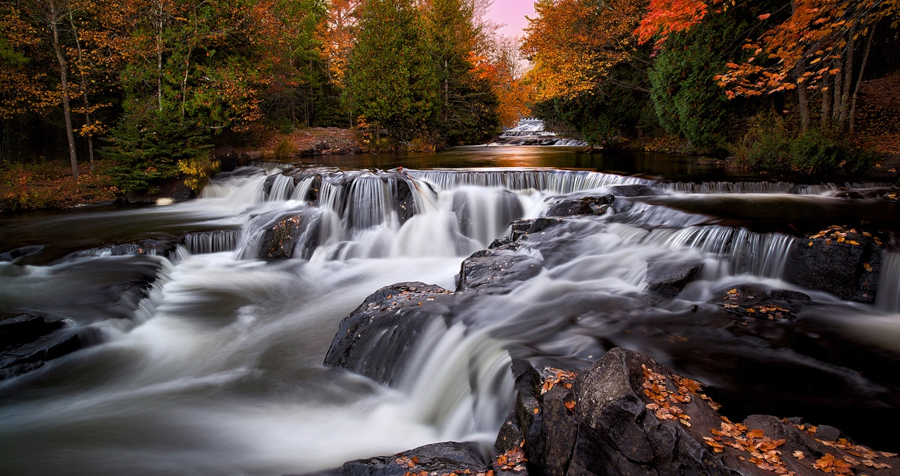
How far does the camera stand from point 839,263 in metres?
5.84

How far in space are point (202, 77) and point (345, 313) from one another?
13487 millimetres

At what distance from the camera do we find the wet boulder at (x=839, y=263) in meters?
5.67

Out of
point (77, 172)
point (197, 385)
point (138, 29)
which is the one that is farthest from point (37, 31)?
point (197, 385)

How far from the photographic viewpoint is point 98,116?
60.3ft

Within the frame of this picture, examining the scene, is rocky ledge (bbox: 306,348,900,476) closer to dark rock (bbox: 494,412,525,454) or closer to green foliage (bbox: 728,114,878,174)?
dark rock (bbox: 494,412,525,454)

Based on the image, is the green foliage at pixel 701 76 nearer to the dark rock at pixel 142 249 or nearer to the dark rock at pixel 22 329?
the dark rock at pixel 142 249

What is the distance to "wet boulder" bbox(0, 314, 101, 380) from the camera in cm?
530

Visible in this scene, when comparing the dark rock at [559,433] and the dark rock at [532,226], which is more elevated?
the dark rock at [532,226]

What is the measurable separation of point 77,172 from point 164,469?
14.4 m

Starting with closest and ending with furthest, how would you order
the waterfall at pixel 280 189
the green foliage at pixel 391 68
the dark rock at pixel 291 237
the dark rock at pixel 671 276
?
the dark rock at pixel 671 276, the dark rock at pixel 291 237, the waterfall at pixel 280 189, the green foliage at pixel 391 68

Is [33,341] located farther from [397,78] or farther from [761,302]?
[397,78]

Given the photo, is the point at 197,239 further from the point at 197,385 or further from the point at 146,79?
the point at 146,79

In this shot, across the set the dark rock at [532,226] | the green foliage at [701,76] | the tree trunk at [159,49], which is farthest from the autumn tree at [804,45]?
the tree trunk at [159,49]

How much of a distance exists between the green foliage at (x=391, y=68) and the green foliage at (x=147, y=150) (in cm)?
966
